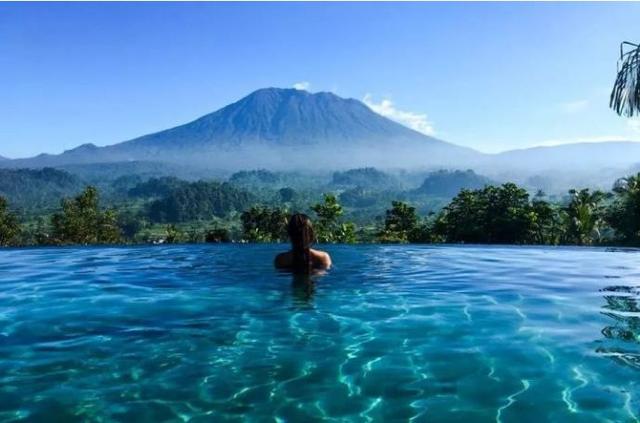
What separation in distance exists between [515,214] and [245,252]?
15.6 m

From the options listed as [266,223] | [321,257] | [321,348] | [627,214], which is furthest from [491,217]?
[321,348]

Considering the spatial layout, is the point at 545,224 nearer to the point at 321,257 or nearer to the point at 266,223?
the point at 266,223

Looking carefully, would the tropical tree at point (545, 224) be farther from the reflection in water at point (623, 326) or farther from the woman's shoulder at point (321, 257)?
the woman's shoulder at point (321, 257)

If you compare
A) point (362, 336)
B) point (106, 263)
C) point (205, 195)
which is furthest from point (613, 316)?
point (205, 195)

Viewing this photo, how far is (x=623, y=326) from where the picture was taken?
19.3 ft

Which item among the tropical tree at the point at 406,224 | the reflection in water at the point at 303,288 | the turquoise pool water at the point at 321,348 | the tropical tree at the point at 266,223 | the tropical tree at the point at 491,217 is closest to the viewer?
the turquoise pool water at the point at 321,348

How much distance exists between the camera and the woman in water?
27.1 feet

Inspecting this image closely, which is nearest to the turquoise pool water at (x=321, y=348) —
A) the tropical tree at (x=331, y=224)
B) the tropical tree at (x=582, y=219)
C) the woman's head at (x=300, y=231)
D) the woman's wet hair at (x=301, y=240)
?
the woman's wet hair at (x=301, y=240)

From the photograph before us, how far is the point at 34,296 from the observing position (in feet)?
27.0

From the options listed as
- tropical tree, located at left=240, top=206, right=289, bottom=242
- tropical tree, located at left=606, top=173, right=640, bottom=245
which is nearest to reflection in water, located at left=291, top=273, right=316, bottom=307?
tropical tree, located at left=606, top=173, right=640, bottom=245

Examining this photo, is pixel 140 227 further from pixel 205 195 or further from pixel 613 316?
pixel 613 316

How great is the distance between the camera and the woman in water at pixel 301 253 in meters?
8.27

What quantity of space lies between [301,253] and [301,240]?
36 cm

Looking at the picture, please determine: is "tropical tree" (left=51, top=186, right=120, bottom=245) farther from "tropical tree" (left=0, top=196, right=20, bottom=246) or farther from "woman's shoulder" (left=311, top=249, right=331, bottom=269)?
"woman's shoulder" (left=311, top=249, right=331, bottom=269)
